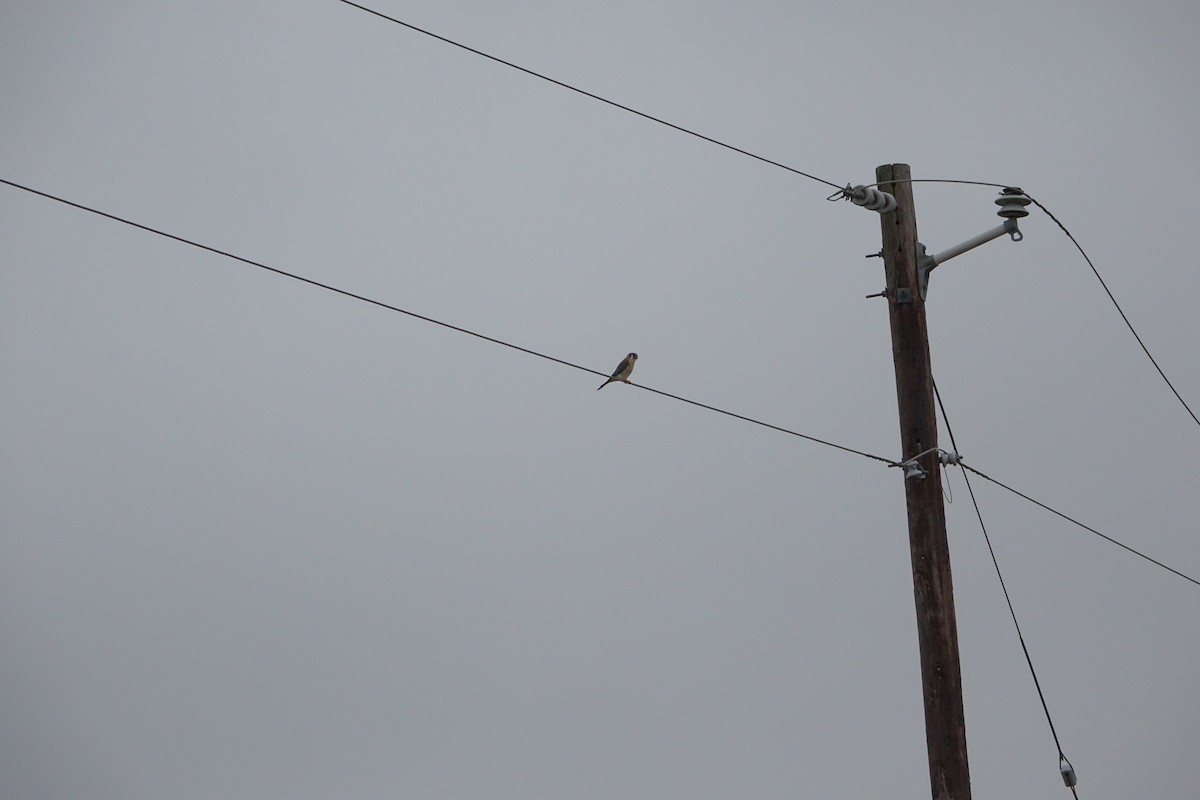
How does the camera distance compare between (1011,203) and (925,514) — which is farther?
(1011,203)

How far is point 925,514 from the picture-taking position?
7613mm

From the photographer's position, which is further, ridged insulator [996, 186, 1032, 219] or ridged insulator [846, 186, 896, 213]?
ridged insulator [996, 186, 1032, 219]

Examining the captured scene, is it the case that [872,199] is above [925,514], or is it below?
above

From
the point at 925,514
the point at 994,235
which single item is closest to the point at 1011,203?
the point at 994,235

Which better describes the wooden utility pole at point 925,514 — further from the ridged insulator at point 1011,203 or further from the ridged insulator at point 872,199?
the ridged insulator at point 1011,203

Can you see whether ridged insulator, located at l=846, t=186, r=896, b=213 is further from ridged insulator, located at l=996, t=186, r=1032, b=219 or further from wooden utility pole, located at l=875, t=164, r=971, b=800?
ridged insulator, located at l=996, t=186, r=1032, b=219

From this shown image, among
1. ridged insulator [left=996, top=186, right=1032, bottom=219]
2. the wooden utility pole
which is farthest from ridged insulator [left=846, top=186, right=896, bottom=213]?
ridged insulator [left=996, top=186, right=1032, bottom=219]

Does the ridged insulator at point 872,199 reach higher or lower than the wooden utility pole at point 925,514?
higher

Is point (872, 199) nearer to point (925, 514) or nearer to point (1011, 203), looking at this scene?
point (1011, 203)

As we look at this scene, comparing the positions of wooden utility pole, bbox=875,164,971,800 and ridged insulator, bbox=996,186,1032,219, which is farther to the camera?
ridged insulator, bbox=996,186,1032,219

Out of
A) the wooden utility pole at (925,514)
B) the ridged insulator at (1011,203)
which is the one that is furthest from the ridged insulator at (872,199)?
the ridged insulator at (1011,203)

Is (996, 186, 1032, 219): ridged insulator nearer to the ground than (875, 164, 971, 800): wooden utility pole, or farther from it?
farther from it

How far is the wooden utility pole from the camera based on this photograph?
746 centimetres

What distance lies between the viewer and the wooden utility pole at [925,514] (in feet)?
24.5
